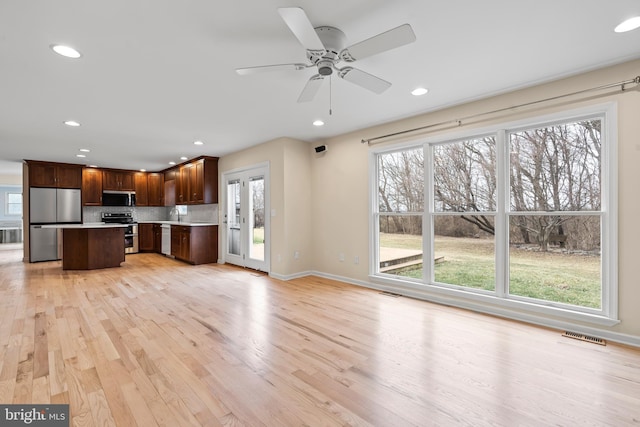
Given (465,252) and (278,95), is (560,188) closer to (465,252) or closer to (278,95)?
(465,252)

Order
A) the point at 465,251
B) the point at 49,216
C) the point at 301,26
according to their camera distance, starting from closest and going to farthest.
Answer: the point at 301,26, the point at 465,251, the point at 49,216

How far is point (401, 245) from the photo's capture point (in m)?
4.32

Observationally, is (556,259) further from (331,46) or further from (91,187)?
(91,187)

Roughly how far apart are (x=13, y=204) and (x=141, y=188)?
6.39m

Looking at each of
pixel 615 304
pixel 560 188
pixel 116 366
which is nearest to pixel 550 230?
pixel 560 188

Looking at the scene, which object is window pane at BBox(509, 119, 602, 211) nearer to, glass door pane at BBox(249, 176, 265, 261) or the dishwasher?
glass door pane at BBox(249, 176, 265, 261)

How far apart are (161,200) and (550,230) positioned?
9208 mm

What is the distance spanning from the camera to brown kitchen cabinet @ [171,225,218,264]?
6.41 meters

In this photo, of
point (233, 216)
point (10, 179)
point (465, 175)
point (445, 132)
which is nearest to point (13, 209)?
point (10, 179)

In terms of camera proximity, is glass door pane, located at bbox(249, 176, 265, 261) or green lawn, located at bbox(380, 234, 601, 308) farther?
glass door pane, located at bbox(249, 176, 265, 261)

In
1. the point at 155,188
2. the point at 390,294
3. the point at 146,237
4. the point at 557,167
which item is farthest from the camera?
the point at 155,188

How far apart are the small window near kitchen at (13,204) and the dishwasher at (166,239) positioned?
7.70 m

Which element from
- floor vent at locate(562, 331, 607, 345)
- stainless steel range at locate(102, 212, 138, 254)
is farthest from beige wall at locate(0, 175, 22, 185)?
floor vent at locate(562, 331, 607, 345)

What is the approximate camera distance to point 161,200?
888 cm
